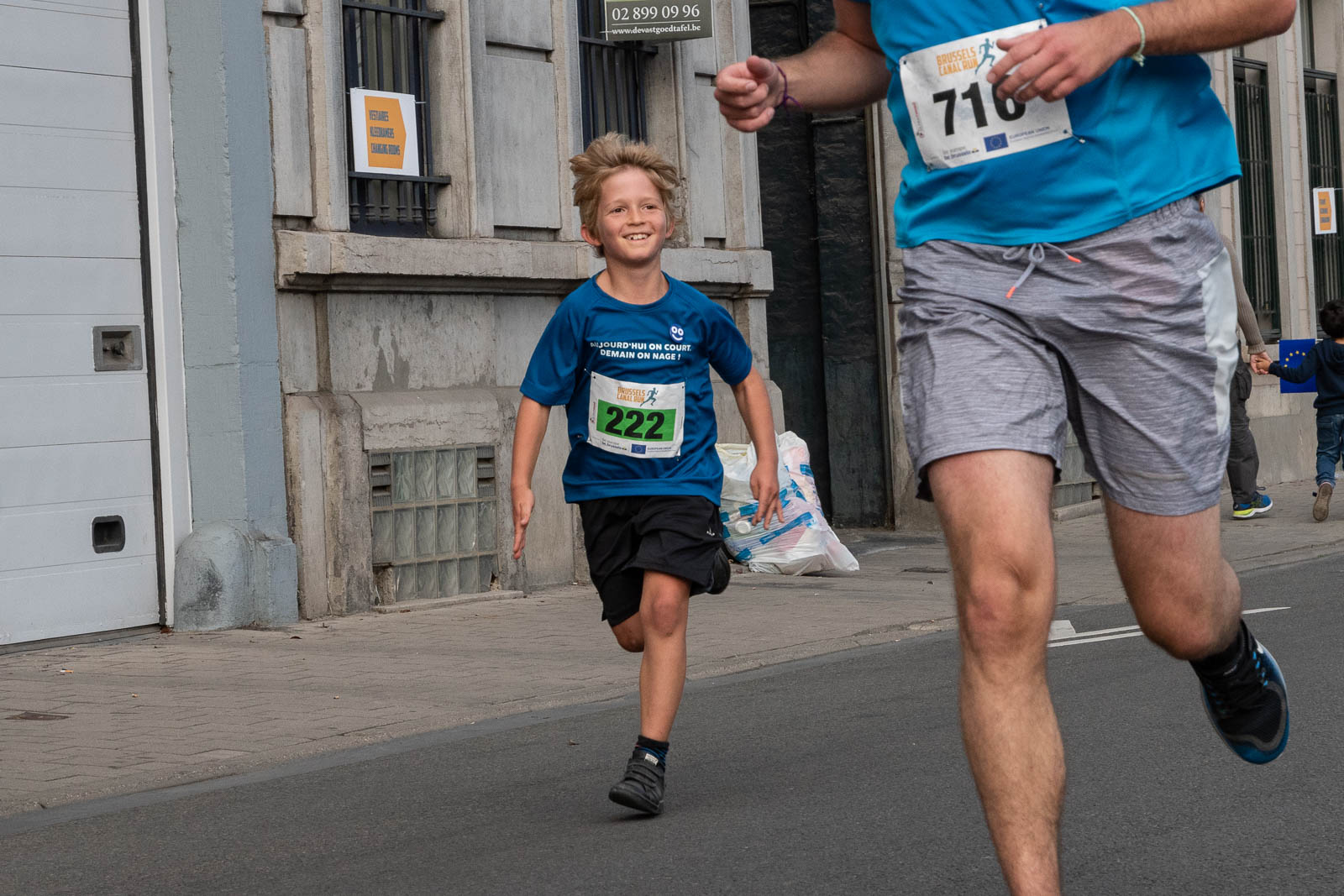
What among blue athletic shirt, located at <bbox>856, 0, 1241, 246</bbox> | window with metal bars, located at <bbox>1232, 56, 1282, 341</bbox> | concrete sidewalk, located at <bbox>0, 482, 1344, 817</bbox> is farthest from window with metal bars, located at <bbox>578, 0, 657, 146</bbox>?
window with metal bars, located at <bbox>1232, 56, 1282, 341</bbox>

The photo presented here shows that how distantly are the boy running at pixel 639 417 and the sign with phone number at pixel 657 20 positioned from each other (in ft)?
22.2

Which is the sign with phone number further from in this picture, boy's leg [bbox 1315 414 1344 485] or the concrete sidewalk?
boy's leg [bbox 1315 414 1344 485]

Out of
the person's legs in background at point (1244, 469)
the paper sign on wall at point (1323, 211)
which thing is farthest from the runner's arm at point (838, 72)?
the paper sign on wall at point (1323, 211)

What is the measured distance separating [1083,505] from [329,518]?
785cm

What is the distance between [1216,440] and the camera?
356 centimetres

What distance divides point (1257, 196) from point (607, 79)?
11.4 m

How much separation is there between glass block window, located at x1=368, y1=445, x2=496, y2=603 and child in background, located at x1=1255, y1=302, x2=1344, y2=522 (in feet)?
21.9

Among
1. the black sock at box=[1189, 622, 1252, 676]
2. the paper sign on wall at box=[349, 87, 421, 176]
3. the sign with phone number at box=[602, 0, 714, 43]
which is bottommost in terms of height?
the black sock at box=[1189, 622, 1252, 676]

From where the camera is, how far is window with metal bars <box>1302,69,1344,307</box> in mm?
23062

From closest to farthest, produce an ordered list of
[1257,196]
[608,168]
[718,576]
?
[718,576] → [608,168] → [1257,196]

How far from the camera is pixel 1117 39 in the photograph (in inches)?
130

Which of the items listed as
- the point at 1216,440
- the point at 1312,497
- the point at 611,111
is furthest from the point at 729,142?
the point at 1216,440

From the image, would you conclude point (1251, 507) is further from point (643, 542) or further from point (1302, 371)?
point (643, 542)

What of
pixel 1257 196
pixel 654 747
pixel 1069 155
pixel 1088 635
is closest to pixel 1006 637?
pixel 1069 155
